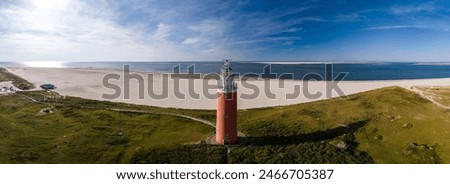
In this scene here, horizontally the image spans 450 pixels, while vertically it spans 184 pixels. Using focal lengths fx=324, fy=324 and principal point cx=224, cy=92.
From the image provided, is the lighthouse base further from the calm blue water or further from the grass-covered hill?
the calm blue water

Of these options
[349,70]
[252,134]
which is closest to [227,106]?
[252,134]

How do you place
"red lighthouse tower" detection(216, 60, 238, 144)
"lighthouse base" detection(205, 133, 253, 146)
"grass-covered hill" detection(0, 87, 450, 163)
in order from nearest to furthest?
1. "red lighthouse tower" detection(216, 60, 238, 144)
2. "grass-covered hill" detection(0, 87, 450, 163)
3. "lighthouse base" detection(205, 133, 253, 146)

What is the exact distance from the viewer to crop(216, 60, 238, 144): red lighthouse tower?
45.5ft

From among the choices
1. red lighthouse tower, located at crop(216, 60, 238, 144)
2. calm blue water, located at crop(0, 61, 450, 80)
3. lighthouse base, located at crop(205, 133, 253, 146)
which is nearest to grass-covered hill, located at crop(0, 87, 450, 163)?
lighthouse base, located at crop(205, 133, 253, 146)

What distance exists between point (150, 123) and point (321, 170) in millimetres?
12074

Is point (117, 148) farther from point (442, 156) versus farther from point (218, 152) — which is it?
point (442, 156)

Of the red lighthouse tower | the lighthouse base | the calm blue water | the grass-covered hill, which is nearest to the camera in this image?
the red lighthouse tower

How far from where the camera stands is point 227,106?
14141mm

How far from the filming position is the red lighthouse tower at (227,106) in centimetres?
1388

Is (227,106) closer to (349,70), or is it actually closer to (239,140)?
(239,140)

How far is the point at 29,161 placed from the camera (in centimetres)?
1459

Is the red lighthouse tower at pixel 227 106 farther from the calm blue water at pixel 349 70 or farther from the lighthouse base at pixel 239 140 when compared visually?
the calm blue water at pixel 349 70

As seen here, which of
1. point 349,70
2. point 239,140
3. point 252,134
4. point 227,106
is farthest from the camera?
point 349,70

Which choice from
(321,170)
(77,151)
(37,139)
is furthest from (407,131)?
(37,139)
